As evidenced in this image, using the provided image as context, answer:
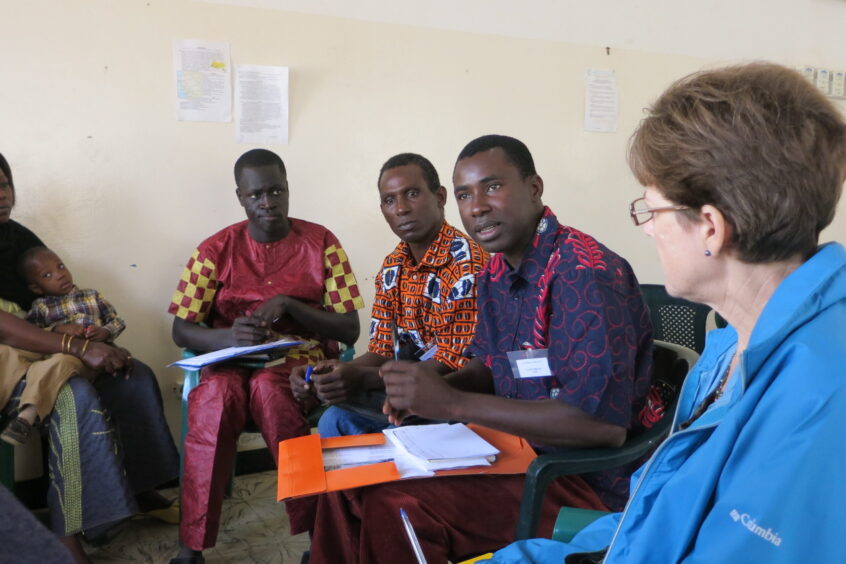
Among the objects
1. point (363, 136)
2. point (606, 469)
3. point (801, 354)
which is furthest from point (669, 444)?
point (363, 136)

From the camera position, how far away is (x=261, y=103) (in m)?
2.79

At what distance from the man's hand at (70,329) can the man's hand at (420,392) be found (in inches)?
59.7

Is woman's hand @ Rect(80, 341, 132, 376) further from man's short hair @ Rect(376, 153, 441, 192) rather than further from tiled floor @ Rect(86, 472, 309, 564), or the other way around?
man's short hair @ Rect(376, 153, 441, 192)

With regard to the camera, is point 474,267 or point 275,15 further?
point 275,15

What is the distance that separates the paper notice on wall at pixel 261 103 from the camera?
2764 millimetres

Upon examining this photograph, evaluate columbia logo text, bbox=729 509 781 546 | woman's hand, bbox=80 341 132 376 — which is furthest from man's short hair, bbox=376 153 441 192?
columbia logo text, bbox=729 509 781 546

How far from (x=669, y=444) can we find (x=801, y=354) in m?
0.22

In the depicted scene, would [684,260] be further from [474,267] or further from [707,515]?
[474,267]

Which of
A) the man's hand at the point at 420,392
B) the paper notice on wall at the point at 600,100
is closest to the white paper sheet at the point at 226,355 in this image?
the man's hand at the point at 420,392

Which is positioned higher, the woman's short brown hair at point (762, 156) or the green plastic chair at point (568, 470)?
the woman's short brown hair at point (762, 156)

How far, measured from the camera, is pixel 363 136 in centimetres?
298

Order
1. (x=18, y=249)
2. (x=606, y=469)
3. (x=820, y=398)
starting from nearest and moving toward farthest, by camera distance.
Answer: (x=820, y=398) < (x=606, y=469) < (x=18, y=249)

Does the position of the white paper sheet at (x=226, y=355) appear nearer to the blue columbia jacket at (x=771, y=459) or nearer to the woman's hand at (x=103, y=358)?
the woman's hand at (x=103, y=358)

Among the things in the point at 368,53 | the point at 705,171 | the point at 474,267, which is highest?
the point at 368,53
